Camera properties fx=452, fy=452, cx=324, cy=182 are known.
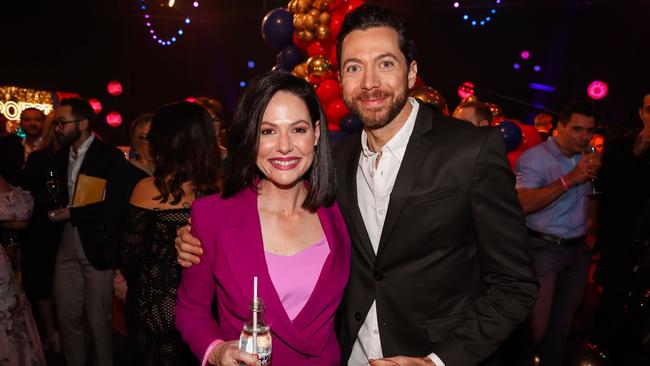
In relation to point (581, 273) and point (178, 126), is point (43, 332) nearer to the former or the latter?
point (178, 126)

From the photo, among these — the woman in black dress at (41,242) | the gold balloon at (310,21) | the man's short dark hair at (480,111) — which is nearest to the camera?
the woman in black dress at (41,242)

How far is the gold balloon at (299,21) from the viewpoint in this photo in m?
5.12

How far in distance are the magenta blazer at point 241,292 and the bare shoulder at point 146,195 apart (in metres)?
0.87

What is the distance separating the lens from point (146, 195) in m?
2.42

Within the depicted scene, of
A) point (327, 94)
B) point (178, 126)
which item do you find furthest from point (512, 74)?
point (178, 126)

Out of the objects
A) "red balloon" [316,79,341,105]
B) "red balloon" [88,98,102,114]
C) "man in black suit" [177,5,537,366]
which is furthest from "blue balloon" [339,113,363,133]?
"red balloon" [88,98,102,114]

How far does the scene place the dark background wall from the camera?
9320 mm

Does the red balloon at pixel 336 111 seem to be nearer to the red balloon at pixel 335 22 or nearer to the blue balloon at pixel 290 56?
the red balloon at pixel 335 22

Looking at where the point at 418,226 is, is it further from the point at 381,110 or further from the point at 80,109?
the point at 80,109

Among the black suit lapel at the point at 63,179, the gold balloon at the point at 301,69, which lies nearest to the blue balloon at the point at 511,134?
the gold balloon at the point at 301,69

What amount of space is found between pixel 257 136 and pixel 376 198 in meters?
0.49

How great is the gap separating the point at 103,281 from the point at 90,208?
0.57 meters

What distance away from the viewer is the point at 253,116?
5.31 feet

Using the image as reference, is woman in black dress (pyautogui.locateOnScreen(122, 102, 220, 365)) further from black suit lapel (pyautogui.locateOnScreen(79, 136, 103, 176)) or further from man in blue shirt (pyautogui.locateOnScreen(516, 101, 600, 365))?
man in blue shirt (pyautogui.locateOnScreen(516, 101, 600, 365))
